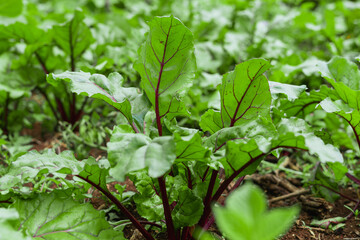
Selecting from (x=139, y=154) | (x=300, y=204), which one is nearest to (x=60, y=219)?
(x=139, y=154)

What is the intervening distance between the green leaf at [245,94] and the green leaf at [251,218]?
2.19 feet

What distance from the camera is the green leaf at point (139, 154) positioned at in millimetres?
880

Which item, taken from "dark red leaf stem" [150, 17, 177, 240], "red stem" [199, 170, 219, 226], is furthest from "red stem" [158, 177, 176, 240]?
"red stem" [199, 170, 219, 226]

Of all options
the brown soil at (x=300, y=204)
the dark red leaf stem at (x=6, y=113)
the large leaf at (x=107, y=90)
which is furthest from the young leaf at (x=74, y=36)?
the large leaf at (x=107, y=90)

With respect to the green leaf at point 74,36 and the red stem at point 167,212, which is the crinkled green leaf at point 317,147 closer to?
the red stem at point 167,212

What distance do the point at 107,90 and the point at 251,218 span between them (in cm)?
81

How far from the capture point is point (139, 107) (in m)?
1.33

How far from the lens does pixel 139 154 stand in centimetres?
93

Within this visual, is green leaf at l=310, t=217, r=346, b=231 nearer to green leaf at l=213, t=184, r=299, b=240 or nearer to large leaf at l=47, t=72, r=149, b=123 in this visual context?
large leaf at l=47, t=72, r=149, b=123

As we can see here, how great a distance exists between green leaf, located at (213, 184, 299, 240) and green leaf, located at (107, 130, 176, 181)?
30 centimetres

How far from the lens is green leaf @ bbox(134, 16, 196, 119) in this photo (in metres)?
1.18

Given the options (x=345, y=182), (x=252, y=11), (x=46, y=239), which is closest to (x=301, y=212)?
(x=345, y=182)

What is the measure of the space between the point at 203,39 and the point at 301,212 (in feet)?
5.73

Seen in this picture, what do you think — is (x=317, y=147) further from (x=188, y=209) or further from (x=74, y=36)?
(x=74, y=36)
